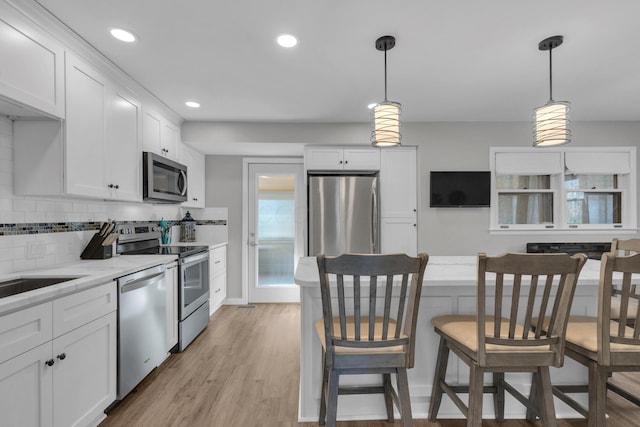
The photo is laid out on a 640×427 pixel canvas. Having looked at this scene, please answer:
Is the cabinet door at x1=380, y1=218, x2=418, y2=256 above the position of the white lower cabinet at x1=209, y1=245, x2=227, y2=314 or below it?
above

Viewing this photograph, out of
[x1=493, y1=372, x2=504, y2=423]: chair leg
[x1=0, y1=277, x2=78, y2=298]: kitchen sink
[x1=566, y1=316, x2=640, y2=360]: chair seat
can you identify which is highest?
[x1=0, y1=277, x2=78, y2=298]: kitchen sink

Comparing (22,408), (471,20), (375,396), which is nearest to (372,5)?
(471,20)

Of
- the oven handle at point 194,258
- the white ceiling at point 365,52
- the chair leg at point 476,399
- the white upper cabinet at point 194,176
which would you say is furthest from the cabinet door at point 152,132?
the chair leg at point 476,399

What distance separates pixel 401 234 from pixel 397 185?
61 cm

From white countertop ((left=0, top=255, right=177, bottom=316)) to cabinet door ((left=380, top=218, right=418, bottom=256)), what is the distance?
2.42m

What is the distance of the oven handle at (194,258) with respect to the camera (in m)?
2.88

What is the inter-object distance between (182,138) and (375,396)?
3370 millimetres

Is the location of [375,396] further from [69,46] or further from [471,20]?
[69,46]

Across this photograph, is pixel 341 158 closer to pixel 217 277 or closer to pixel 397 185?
pixel 397 185

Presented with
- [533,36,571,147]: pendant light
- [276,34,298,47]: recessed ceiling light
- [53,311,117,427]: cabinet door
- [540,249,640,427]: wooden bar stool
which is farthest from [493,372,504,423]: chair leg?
[276,34,298,47]: recessed ceiling light

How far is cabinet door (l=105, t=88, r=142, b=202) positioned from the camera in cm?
240

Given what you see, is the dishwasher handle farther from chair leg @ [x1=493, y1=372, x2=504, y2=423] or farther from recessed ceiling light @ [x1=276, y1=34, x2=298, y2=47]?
chair leg @ [x1=493, y1=372, x2=504, y2=423]

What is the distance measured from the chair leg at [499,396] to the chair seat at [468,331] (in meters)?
0.36

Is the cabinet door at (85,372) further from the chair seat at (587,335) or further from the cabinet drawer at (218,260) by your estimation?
the chair seat at (587,335)
